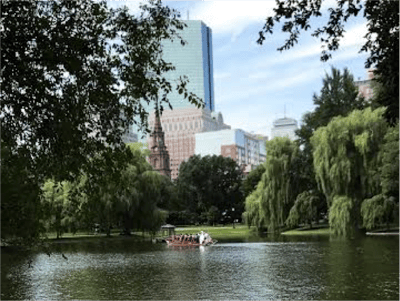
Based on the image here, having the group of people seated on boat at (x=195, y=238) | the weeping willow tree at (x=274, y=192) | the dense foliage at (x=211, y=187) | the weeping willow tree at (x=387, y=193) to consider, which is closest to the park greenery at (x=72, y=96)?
the weeping willow tree at (x=387, y=193)

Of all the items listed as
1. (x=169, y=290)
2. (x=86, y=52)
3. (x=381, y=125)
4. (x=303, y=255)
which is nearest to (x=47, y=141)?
(x=86, y=52)

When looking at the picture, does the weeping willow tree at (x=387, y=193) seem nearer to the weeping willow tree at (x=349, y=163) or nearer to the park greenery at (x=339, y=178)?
the park greenery at (x=339, y=178)

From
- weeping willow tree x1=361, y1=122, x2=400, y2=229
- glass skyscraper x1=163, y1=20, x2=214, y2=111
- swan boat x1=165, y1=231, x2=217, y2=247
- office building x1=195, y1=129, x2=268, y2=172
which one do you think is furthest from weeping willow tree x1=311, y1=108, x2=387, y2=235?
office building x1=195, y1=129, x2=268, y2=172

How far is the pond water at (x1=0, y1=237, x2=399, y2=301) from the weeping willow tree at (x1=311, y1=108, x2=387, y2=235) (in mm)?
9852

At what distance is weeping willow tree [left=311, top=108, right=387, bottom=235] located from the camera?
103 feet

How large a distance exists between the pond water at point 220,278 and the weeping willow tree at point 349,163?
9852 millimetres

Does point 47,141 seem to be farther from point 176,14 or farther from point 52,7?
point 176,14

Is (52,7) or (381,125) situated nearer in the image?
(52,7)

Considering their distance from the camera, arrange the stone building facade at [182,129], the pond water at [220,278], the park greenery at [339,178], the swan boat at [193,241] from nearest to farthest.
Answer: the pond water at [220,278] → the park greenery at [339,178] → the swan boat at [193,241] → the stone building facade at [182,129]

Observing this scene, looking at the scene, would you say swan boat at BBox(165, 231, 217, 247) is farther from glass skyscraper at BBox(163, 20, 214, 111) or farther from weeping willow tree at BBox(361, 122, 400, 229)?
glass skyscraper at BBox(163, 20, 214, 111)

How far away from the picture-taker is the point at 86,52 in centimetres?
507

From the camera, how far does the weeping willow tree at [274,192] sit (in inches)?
1518

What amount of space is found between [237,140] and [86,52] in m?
139

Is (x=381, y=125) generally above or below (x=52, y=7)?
above
